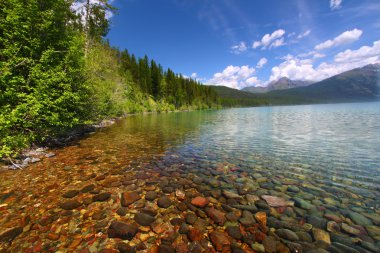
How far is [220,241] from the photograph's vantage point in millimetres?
4016

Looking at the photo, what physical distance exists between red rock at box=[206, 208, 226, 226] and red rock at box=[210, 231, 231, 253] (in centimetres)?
43

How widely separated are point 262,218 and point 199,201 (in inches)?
75.0

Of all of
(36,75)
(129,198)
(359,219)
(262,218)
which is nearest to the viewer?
(359,219)

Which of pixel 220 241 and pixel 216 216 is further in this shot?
pixel 216 216

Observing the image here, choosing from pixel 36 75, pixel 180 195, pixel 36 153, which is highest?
pixel 36 75

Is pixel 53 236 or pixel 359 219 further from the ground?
pixel 53 236

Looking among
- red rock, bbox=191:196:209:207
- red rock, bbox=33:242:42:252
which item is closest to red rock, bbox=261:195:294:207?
red rock, bbox=191:196:209:207

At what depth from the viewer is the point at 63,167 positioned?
894 centimetres

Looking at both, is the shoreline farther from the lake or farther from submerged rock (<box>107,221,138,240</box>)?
submerged rock (<box>107,221,138,240</box>)

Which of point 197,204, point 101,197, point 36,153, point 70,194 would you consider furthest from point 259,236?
point 36,153

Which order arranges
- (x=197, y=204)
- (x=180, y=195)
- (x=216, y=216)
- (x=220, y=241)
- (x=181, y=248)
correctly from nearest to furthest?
(x=181, y=248)
(x=220, y=241)
(x=216, y=216)
(x=197, y=204)
(x=180, y=195)

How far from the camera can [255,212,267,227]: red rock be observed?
4641mm

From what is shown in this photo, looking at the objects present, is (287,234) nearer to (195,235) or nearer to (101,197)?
(195,235)

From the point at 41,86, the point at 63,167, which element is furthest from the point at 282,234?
the point at 41,86
